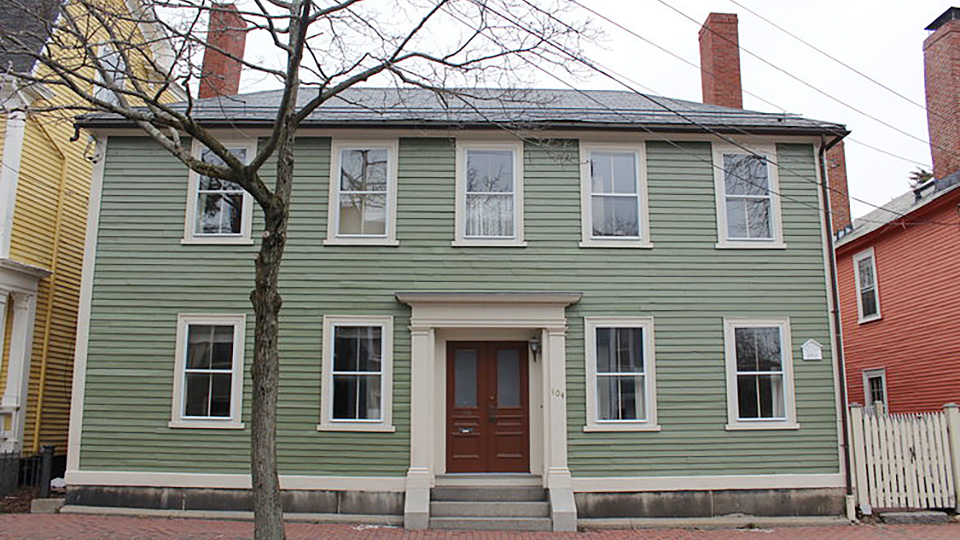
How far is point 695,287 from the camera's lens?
13.0m

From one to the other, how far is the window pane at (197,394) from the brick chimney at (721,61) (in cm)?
1133

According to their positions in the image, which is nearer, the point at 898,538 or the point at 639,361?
the point at 898,538


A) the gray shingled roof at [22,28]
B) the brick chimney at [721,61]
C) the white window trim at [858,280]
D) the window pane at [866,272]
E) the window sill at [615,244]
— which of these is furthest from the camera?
the window pane at [866,272]

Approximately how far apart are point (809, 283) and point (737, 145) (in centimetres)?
265

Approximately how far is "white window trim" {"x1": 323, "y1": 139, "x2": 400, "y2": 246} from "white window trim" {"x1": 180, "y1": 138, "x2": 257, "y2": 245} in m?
1.34

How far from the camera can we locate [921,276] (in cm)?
1738

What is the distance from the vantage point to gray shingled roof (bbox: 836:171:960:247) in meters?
16.6

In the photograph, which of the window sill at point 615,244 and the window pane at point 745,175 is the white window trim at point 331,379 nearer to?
the window sill at point 615,244

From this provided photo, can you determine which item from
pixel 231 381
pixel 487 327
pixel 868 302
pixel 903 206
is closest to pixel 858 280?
pixel 868 302

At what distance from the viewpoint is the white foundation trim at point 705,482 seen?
1229cm

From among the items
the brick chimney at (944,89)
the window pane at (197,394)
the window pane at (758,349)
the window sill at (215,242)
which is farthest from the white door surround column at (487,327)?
the brick chimney at (944,89)

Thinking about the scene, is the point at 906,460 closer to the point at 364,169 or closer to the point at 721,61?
the point at 721,61

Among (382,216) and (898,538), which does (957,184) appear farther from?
(382,216)

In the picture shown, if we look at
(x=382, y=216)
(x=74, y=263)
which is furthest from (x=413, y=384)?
(x=74, y=263)
